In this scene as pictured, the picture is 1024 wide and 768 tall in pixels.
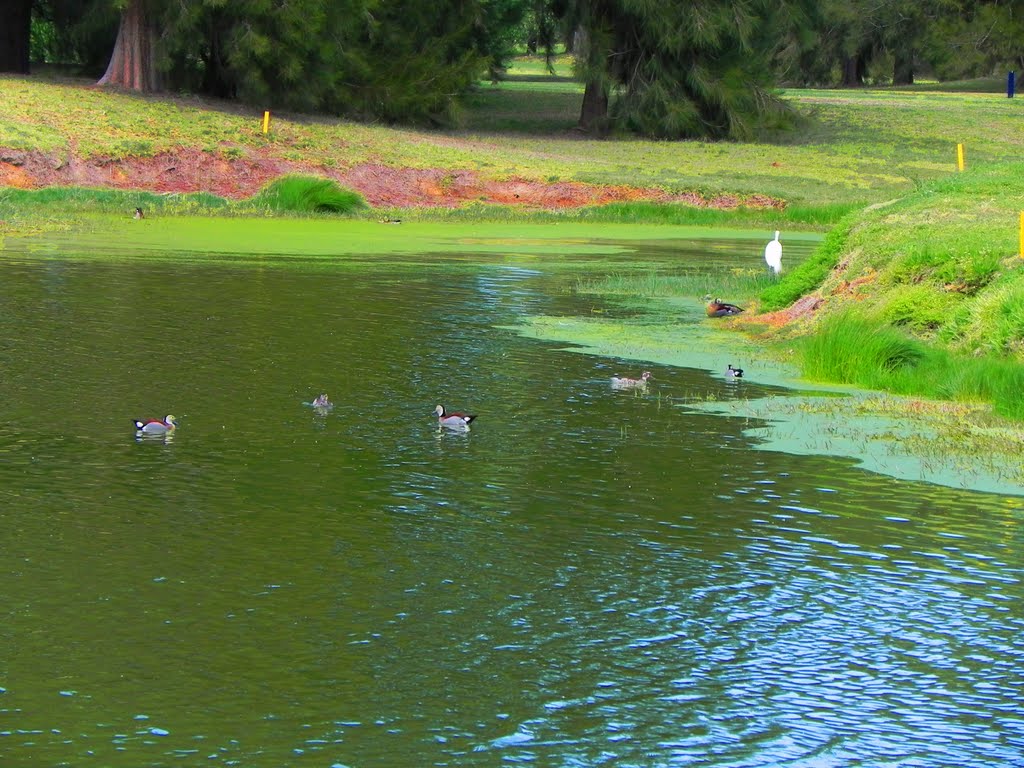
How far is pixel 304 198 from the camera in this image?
35062 mm

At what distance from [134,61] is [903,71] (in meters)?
56.3

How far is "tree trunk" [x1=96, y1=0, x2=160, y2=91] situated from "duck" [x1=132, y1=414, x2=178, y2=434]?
1331 inches

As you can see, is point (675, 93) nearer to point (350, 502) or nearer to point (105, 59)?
point (105, 59)

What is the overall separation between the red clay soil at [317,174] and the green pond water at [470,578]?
2137 cm

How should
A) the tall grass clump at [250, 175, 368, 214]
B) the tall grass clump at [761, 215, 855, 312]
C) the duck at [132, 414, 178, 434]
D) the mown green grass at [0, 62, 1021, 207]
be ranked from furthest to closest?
the mown green grass at [0, 62, 1021, 207] < the tall grass clump at [250, 175, 368, 214] < the tall grass clump at [761, 215, 855, 312] < the duck at [132, 414, 178, 434]

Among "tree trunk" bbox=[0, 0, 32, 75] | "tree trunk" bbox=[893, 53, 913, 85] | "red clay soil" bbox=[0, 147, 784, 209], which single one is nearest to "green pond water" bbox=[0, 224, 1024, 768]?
"red clay soil" bbox=[0, 147, 784, 209]

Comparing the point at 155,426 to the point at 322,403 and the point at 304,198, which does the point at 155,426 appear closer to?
the point at 322,403

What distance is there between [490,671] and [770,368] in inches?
356

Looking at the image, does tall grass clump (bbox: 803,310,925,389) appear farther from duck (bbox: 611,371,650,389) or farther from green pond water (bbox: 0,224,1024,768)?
duck (bbox: 611,371,650,389)

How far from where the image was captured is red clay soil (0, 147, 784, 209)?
35750 millimetres

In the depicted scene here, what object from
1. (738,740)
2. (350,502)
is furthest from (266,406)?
(738,740)

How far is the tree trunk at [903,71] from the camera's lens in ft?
292

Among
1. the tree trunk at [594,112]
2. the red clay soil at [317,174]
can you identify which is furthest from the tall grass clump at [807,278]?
the tree trunk at [594,112]

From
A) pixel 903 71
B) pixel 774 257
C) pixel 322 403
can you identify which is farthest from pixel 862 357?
pixel 903 71
